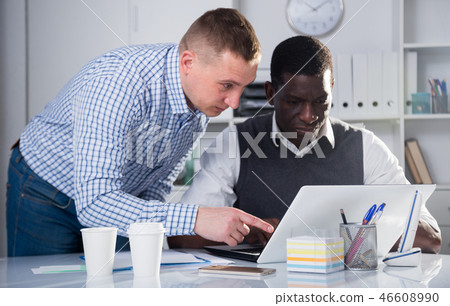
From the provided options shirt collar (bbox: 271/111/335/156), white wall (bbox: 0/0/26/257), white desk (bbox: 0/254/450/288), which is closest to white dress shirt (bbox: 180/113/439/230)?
shirt collar (bbox: 271/111/335/156)

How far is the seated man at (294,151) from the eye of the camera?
66.9 inches

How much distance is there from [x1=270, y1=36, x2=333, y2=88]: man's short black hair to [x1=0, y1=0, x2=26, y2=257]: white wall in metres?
1.44

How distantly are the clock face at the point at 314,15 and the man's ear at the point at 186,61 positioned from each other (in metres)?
1.52

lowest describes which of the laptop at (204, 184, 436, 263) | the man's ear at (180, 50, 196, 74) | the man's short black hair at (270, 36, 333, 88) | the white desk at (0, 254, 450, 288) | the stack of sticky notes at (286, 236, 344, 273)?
the white desk at (0, 254, 450, 288)

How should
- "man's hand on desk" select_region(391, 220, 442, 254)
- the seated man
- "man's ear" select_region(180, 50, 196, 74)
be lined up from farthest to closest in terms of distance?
the seated man < "man's ear" select_region(180, 50, 196, 74) < "man's hand on desk" select_region(391, 220, 442, 254)

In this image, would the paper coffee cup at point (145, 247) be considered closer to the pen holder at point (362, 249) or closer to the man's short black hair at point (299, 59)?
the pen holder at point (362, 249)

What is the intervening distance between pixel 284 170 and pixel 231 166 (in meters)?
0.22

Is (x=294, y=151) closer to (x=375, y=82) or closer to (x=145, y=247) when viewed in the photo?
(x=375, y=82)

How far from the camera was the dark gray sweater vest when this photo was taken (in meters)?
1.73

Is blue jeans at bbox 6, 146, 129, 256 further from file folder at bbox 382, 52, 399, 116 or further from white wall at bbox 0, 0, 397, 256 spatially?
file folder at bbox 382, 52, 399, 116

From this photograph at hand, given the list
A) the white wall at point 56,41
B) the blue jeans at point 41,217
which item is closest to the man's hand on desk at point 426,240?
the blue jeans at point 41,217

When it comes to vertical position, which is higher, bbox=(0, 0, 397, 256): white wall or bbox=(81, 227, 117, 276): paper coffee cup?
bbox=(0, 0, 397, 256): white wall

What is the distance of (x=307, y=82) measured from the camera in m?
1.75

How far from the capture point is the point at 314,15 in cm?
276
